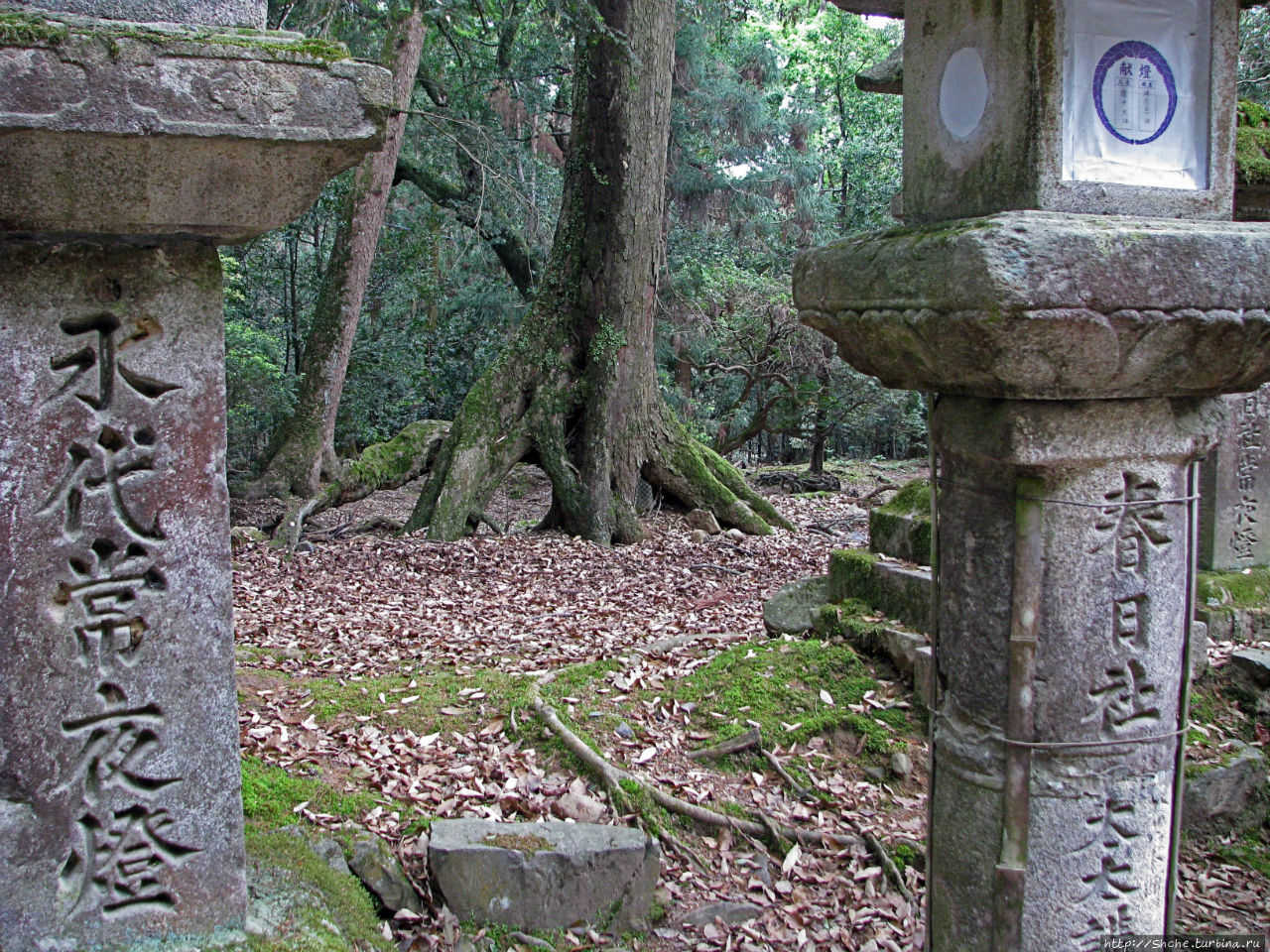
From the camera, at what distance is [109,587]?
2.27 metres

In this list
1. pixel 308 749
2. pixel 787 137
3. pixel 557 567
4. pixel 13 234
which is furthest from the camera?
pixel 787 137

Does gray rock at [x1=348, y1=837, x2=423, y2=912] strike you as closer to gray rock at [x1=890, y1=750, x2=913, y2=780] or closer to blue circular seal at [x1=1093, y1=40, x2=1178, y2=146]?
gray rock at [x1=890, y1=750, x2=913, y2=780]

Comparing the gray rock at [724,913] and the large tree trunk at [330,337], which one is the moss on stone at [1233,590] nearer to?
the gray rock at [724,913]

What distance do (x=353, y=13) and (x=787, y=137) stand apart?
31.2 ft

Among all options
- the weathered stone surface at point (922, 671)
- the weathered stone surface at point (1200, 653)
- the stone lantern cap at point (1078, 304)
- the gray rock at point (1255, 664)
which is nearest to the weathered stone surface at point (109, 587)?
the stone lantern cap at point (1078, 304)

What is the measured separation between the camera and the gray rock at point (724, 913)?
3.55 metres

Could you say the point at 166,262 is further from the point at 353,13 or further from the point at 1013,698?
the point at 353,13

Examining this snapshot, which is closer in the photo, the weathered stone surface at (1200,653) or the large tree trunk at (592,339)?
the weathered stone surface at (1200,653)

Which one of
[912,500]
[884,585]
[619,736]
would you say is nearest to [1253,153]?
[912,500]

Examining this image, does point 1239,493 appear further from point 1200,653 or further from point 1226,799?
point 1226,799

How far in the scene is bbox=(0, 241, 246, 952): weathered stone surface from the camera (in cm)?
219

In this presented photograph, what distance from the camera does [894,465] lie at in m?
17.4

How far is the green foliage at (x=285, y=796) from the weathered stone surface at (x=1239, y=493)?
540cm

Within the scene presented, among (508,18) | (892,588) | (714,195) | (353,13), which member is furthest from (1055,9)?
(714,195)
